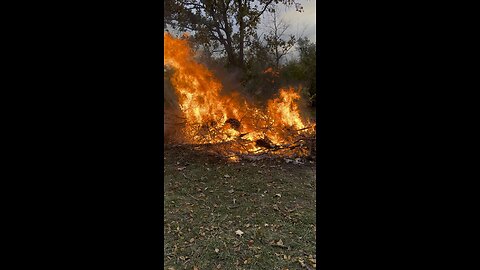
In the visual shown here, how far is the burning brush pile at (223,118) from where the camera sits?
573 centimetres

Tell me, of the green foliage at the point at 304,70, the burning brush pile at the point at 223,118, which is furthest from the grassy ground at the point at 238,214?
the green foliage at the point at 304,70

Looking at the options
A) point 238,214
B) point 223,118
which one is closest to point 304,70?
point 223,118

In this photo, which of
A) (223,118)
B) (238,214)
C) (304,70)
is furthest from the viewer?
(223,118)

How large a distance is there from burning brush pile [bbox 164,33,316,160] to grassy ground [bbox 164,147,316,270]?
0.48 metres

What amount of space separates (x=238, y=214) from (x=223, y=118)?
9.51 ft

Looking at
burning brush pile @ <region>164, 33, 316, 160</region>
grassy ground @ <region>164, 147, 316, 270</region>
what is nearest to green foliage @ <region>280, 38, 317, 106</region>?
burning brush pile @ <region>164, 33, 316, 160</region>

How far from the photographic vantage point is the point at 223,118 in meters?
6.07

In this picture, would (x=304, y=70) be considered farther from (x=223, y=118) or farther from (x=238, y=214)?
(x=238, y=214)

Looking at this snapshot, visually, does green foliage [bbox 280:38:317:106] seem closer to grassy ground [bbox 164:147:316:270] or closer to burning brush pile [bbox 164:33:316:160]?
burning brush pile [bbox 164:33:316:160]

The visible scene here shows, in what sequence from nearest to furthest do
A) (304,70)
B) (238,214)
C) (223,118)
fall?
(238,214) < (304,70) < (223,118)

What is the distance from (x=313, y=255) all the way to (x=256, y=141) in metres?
3.41
